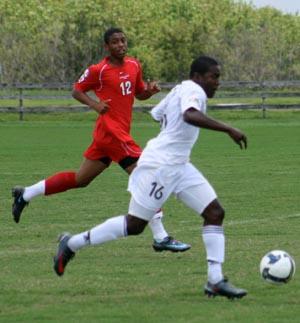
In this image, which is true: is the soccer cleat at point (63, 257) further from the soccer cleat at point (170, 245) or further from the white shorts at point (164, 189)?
the soccer cleat at point (170, 245)

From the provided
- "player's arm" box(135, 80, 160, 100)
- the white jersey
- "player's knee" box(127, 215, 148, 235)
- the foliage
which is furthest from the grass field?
the foliage

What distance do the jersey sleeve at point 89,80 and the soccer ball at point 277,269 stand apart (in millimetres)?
3766

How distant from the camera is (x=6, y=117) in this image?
42281 millimetres

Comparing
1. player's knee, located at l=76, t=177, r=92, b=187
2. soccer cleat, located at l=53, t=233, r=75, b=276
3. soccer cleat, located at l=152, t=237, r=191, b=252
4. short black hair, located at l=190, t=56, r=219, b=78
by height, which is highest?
short black hair, located at l=190, t=56, r=219, b=78

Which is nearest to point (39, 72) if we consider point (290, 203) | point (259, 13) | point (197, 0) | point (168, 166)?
point (197, 0)

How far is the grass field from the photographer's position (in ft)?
27.1

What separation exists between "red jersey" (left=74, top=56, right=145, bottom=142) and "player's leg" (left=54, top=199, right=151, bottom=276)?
272 cm

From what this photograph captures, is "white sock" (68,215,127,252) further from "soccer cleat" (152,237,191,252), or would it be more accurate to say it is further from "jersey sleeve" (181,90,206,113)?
"soccer cleat" (152,237,191,252)

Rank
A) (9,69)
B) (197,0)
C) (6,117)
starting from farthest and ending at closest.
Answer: (197,0)
(9,69)
(6,117)

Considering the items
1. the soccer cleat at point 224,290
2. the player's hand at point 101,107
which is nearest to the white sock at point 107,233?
the soccer cleat at point 224,290

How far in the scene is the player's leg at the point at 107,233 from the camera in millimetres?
9039

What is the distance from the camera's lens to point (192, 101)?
8.64m

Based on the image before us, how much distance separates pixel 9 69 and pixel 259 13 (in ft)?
93.9

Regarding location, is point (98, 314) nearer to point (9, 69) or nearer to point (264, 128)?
point (264, 128)
